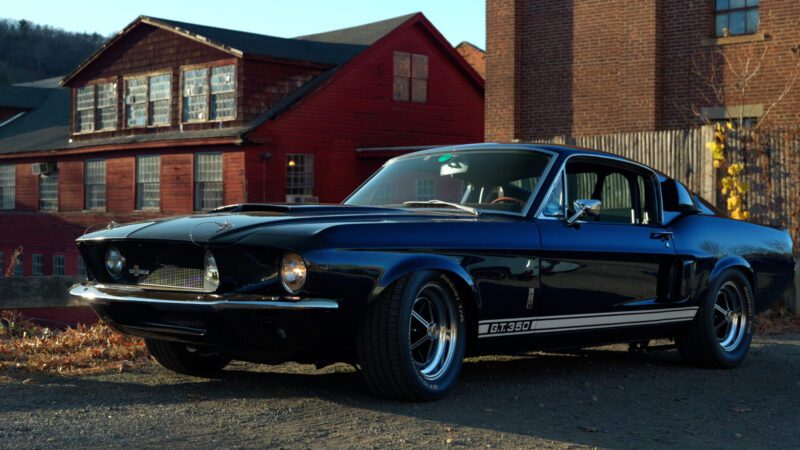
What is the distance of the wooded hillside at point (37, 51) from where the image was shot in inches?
4227

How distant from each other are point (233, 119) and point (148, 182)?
447 centimetres

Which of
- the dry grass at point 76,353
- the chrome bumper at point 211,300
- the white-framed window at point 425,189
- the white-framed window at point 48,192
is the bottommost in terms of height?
the dry grass at point 76,353

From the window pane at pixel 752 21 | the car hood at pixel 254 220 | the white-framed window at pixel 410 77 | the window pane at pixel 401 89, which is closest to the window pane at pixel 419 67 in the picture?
the white-framed window at pixel 410 77

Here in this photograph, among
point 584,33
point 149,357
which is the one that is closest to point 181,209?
point 584,33

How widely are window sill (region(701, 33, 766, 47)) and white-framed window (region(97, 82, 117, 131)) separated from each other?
19834mm

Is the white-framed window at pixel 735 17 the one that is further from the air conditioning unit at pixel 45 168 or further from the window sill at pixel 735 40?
the air conditioning unit at pixel 45 168

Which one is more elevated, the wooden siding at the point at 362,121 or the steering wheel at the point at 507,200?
the wooden siding at the point at 362,121

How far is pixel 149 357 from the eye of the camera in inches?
301

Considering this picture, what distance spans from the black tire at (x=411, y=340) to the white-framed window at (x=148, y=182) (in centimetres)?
2721

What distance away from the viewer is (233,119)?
97.7ft

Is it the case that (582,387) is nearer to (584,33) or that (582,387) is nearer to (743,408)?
(743,408)

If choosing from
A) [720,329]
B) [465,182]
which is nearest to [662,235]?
[720,329]

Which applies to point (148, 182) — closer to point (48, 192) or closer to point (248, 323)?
point (48, 192)

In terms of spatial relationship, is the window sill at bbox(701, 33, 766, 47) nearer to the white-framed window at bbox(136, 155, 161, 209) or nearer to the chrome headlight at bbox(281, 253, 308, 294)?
the chrome headlight at bbox(281, 253, 308, 294)
